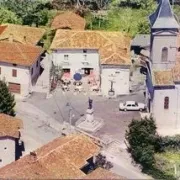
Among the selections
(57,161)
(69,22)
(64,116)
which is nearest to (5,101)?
(64,116)

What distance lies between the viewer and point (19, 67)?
67.6 metres

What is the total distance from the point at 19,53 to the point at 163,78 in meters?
14.9

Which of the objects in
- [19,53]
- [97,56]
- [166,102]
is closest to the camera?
[166,102]

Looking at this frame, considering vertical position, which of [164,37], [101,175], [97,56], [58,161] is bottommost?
[101,175]

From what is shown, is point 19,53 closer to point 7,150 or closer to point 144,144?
point 7,150

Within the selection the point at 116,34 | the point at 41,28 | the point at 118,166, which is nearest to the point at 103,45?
the point at 116,34

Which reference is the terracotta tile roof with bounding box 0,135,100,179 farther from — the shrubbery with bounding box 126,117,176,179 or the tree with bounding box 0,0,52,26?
the tree with bounding box 0,0,52,26

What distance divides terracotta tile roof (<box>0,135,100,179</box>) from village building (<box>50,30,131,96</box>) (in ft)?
50.2

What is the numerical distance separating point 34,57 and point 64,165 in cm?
2071

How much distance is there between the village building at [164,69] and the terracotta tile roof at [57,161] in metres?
9.97

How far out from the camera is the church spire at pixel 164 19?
2363 inches

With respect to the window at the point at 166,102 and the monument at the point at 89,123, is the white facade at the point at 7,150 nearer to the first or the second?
the monument at the point at 89,123

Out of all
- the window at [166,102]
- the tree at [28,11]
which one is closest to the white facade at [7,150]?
the window at [166,102]

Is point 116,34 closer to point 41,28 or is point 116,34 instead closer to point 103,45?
point 103,45
